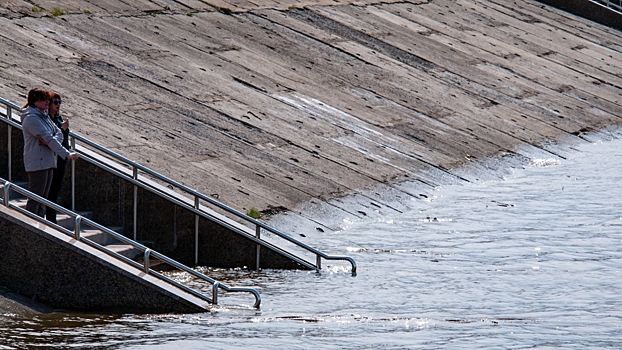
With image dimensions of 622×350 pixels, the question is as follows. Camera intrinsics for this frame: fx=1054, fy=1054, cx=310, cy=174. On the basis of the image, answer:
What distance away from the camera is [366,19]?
25.2 metres

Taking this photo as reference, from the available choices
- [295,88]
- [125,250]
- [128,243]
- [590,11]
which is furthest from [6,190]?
[590,11]

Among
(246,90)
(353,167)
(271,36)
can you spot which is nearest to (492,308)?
(353,167)

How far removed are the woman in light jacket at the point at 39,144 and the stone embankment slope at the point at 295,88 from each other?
353 cm

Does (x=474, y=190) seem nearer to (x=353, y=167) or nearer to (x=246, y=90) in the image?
(x=353, y=167)

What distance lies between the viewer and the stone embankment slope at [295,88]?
15.6 metres

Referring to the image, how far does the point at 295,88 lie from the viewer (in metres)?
19.6

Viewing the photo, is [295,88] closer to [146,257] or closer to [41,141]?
[41,141]

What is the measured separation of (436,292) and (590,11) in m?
24.4

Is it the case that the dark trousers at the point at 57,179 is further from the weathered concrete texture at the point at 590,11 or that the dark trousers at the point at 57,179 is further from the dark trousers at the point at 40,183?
Result: the weathered concrete texture at the point at 590,11

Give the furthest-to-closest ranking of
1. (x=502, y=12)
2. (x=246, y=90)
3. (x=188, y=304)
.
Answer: (x=502, y=12) → (x=246, y=90) → (x=188, y=304)

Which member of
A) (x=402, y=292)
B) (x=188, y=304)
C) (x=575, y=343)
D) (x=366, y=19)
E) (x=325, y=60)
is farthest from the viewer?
(x=366, y=19)

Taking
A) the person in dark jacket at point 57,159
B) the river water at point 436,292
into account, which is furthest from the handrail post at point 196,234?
the person in dark jacket at point 57,159

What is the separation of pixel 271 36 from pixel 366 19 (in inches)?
160

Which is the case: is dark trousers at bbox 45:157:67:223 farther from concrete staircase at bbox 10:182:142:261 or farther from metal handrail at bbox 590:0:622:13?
metal handrail at bbox 590:0:622:13
